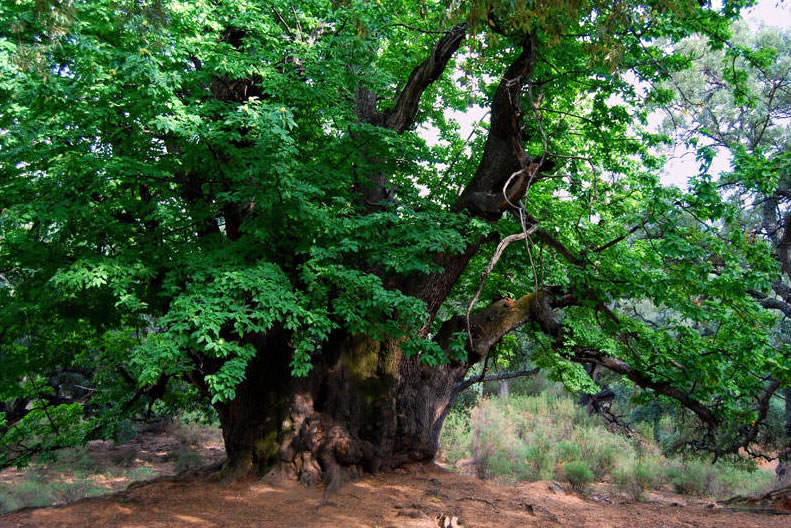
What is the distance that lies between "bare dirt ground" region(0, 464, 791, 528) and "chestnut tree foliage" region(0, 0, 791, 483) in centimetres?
51

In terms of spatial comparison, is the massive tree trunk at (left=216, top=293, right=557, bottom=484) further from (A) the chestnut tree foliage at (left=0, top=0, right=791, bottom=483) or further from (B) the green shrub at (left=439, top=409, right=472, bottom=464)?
(B) the green shrub at (left=439, top=409, right=472, bottom=464)

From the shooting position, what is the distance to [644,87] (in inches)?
303

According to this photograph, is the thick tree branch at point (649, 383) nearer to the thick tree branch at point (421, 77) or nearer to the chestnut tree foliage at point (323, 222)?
the chestnut tree foliage at point (323, 222)

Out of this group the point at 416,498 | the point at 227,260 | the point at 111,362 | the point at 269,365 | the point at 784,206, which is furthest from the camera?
the point at 784,206

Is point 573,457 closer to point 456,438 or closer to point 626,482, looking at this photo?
point 626,482

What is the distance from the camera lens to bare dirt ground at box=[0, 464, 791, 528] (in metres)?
5.60

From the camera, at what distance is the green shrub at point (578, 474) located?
1240 centimetres

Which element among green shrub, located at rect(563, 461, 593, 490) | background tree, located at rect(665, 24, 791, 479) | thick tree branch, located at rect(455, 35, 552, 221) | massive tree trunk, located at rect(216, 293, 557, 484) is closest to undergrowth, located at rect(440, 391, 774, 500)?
green shrub, located at rect(563, 461, 593, 490)

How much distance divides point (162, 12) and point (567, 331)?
6618 millimetres

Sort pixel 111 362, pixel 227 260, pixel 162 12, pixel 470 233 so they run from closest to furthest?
pixel 162 12
pixel 227 260
pixel 470 233
pixel 111 362

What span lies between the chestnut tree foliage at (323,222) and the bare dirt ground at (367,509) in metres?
0.51

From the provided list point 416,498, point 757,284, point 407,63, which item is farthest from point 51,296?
point 757,284

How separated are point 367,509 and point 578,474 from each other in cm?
823

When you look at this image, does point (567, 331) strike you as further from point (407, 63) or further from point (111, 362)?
point (111, 362)
